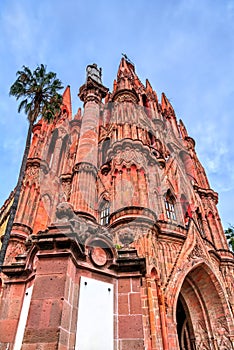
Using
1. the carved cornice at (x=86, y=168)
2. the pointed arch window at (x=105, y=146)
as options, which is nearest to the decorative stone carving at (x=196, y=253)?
the carved cornice at (x=86, y=168)

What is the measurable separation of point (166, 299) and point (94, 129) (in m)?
9.91

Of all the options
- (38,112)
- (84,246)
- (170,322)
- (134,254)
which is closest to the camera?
(84,246)

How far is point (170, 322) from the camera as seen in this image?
11.8m

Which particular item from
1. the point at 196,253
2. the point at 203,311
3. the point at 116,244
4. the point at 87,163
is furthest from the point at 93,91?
the point at 203,311

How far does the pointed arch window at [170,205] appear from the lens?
1870 centimetres

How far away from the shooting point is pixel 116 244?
8.09 m

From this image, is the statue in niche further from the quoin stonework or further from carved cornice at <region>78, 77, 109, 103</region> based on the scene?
carved cornice at <region>78, 77, 109, 103</region>

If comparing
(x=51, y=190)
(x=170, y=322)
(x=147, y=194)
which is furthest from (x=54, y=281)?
(x=51, y=190)

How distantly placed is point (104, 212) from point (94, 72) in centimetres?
1114

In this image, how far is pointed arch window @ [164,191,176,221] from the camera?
18703mm

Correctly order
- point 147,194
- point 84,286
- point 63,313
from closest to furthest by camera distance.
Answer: point 63,313, point 84,286, point 147,194

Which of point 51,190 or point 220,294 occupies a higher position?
point 51,190

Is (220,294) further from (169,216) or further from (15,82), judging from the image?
(15,82)

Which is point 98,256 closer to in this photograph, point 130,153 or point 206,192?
point 130,153
